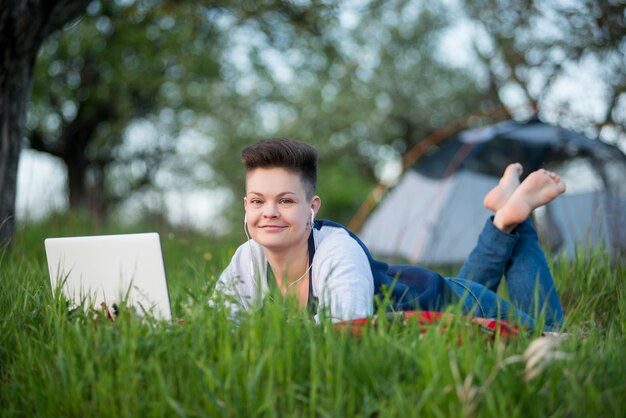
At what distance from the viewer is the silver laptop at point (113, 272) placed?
7.26 feet

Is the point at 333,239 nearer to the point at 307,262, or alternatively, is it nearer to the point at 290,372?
the point at 307,262

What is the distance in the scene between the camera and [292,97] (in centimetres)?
1839

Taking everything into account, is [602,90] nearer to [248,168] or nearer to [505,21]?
[505,21]

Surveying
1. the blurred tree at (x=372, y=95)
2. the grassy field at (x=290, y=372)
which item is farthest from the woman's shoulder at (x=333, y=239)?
the blurred tree at (x=372, y=95)

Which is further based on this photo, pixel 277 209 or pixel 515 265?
pixel 515 265

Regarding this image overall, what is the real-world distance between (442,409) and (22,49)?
4.10m

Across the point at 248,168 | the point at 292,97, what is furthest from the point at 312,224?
the point at 292,97

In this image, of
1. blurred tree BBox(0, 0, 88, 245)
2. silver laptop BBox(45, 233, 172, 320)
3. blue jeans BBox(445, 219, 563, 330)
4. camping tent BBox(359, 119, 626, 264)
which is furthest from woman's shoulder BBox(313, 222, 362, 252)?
camping tent BBox(359, 119, 626, 264)

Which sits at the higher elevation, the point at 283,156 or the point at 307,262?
the point at 283,156

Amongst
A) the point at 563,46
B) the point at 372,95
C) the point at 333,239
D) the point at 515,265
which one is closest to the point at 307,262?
the point at 333,239

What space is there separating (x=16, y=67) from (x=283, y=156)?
9.73ft

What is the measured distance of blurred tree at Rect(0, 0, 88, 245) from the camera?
454 centimetres

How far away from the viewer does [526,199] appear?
10.9 ft

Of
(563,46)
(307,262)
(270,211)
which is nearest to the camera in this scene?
(270,211)
